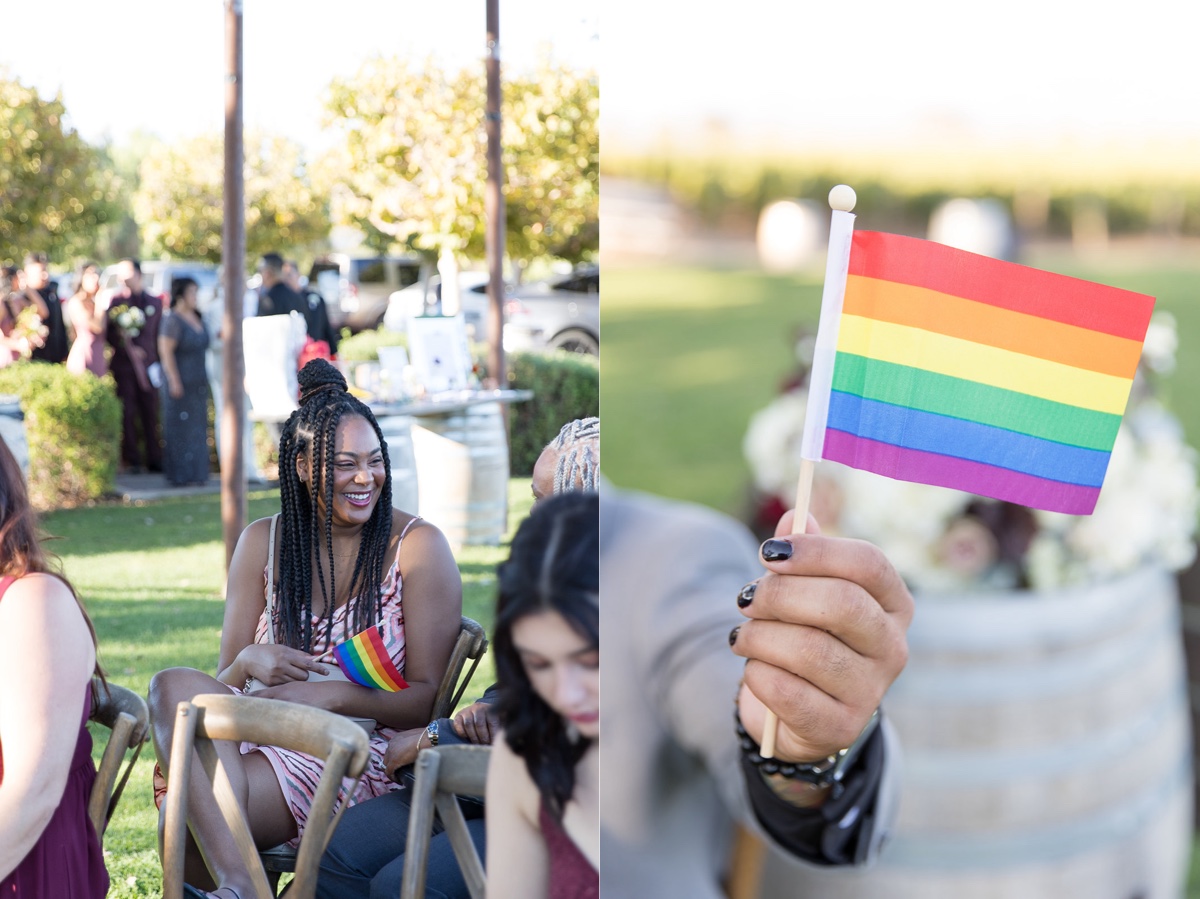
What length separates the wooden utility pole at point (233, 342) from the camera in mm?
4785

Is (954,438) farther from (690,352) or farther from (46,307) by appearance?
(46,307)

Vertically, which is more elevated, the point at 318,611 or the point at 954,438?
the point at 954,438

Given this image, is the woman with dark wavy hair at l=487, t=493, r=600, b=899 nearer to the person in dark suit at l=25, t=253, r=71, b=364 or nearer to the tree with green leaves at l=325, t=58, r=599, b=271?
the tree with green leaves at l=325, t=58, r=599, b=271

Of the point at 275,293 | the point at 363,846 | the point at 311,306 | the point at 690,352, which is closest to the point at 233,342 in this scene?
the point at 275,293

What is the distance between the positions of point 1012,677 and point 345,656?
1.18 m

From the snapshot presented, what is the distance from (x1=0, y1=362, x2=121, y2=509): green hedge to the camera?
7.04 meters

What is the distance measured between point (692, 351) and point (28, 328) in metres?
7.67

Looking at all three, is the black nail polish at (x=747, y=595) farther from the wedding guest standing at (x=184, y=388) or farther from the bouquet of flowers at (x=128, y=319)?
the bouquet of flowers at (x=128, y=319)

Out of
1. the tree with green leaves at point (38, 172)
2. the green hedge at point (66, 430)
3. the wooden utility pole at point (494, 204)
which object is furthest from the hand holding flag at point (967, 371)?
the tree with green leaves at point (38, 172)

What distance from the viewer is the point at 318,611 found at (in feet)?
7.20

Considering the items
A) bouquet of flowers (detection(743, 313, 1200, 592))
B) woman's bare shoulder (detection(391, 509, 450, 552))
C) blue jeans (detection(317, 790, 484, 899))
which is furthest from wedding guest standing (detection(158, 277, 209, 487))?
bouquet of flowers (detection(743, 313, 1200, 592))

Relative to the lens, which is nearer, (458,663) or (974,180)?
(974,180)

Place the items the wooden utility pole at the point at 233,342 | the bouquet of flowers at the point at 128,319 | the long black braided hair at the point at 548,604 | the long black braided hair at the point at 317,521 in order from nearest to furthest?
the long black braided hair at the point at 548,604 → the long black braided hair at the point at 317,521 → the wooden utility pole at the point at 233,342 → the bouquet of flowers at the point at 128,319

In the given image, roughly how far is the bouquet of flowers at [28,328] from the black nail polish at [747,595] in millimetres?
7639
